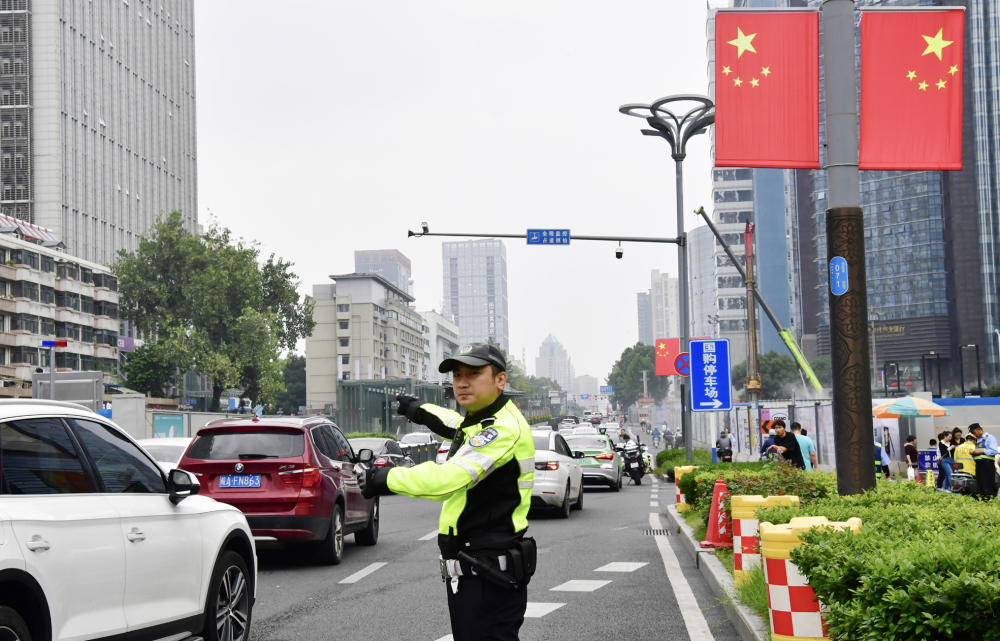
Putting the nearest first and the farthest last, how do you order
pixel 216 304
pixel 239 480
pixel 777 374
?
1. pixel 239 480
2. pixel 216 304
3. pixel 777 374

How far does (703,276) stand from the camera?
499 ft

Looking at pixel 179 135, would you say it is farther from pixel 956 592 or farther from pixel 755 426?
pixel 956 592

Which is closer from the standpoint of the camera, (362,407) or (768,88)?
(768,88)

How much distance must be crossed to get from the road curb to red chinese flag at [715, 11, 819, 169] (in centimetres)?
345

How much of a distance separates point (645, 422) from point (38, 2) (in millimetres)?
80949

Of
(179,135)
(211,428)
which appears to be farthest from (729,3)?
(211,428)

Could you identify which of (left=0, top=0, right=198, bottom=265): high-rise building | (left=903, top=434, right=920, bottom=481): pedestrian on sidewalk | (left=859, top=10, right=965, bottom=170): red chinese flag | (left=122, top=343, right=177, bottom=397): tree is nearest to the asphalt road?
(left=859, top=10, right=965, bottom=170): red chinese flag

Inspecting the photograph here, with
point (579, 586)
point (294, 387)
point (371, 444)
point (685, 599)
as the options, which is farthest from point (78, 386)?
point (294, 387)

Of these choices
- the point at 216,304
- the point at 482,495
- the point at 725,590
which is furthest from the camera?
the point at 216,304

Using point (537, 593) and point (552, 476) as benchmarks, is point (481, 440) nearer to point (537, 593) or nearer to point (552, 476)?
point (537, 593)

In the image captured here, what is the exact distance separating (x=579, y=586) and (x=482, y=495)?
6.40m

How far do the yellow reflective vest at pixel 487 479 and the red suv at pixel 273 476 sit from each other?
7.36 metres

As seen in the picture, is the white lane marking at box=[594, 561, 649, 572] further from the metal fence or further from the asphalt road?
the metal fence

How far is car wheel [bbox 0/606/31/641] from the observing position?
444cm
